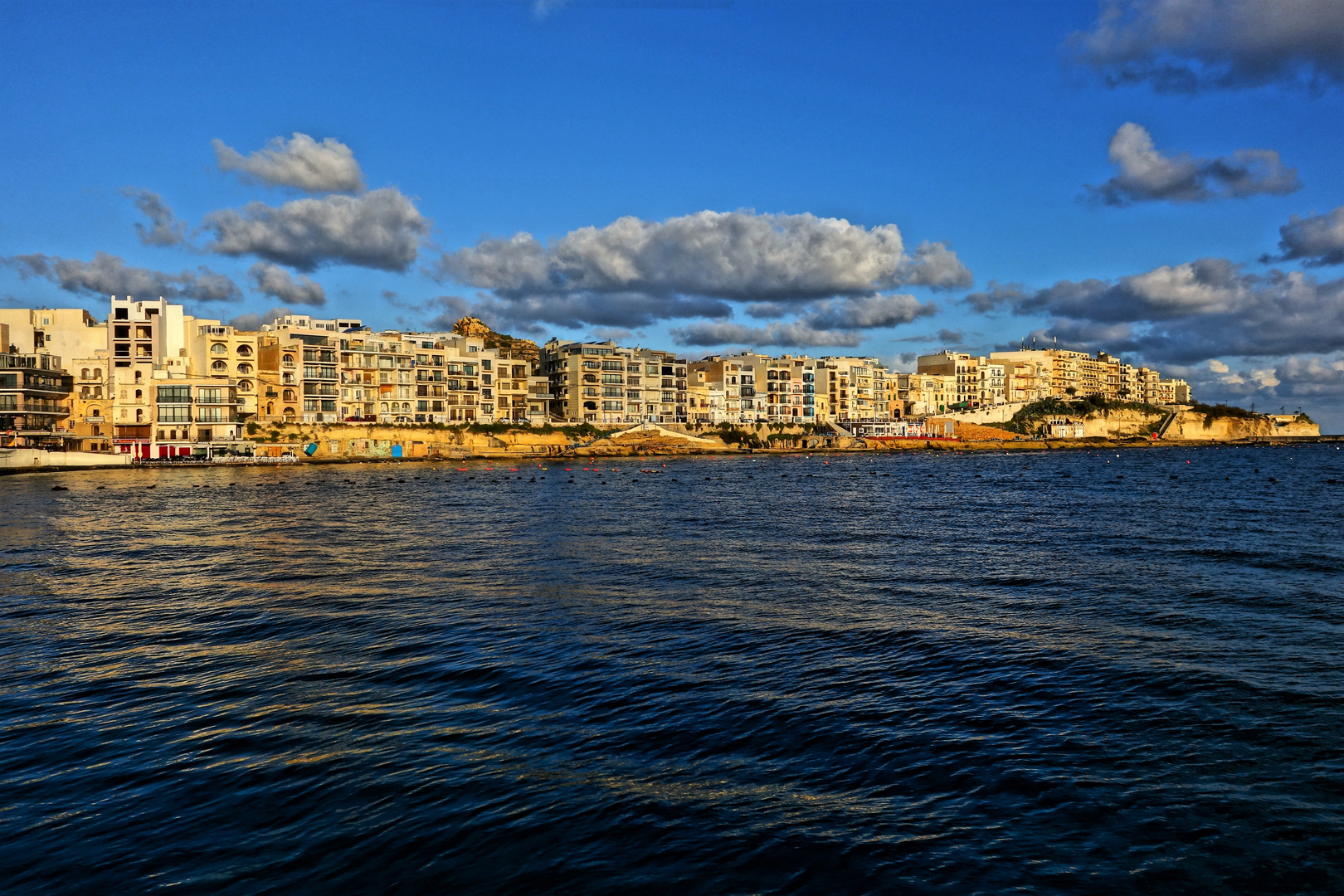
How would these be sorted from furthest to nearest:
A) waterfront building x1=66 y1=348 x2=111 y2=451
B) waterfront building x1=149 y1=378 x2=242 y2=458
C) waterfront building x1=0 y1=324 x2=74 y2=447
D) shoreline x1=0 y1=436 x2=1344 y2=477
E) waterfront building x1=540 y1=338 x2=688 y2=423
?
waterfront building x1=540 y1=338 x2=688 y2=423, waterfront building x1=66 y1=348 x2=111 y2=451, waterfront building x1=149 y1=378 x2=242 y2=458, waterfront building x1=0 y1=324 x2=74 y2=447, shoreline x1=0 y1=436 x2=1344 y2=477

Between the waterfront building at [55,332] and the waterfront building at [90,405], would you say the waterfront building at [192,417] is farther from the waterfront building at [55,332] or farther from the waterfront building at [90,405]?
the waterfront building at [55,332]

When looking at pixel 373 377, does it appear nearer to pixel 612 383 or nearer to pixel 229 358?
pixel 229 358

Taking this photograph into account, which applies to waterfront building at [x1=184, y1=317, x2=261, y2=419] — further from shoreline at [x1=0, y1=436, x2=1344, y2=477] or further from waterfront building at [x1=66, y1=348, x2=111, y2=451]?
shoreline at [x1=0, y1=436, x2=1344, y2=477]

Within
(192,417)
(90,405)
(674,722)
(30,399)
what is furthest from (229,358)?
(674,722)

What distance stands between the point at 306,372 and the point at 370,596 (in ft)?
417

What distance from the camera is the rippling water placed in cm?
1072

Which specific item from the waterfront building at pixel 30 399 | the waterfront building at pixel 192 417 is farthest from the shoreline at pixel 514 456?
the waterfront building at pixel 30 399

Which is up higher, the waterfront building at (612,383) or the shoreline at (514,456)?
the waterfront building at (612,383)

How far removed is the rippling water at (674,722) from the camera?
10.7 m

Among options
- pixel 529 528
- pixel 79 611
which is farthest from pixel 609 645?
pixel 529 528

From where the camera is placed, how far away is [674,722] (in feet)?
50.2

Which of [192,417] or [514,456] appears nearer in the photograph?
[192,417]

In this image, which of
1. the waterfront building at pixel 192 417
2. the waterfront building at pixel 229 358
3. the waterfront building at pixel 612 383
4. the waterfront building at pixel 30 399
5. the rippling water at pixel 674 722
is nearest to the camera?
the rippling water at pixel 674 722

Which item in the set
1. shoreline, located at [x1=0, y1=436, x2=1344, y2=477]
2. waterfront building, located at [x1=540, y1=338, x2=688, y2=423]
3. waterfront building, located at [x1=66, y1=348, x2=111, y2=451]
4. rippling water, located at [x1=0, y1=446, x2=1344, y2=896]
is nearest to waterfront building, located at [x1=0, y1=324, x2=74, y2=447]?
waterfront building, located at [x1=66, y1=348, x2=111, y2=451]
